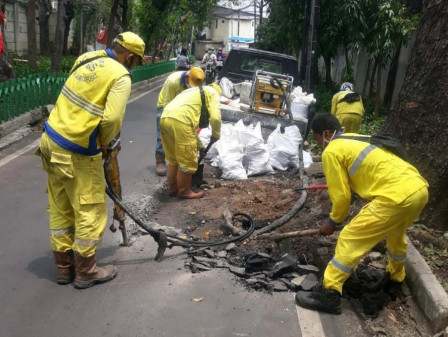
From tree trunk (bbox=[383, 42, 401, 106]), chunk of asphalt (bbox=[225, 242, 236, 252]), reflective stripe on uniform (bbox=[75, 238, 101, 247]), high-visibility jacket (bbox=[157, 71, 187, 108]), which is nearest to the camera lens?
reflective stripe on uniform (bbox=[75, 238, 101, 247])

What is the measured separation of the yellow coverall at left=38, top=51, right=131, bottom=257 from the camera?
11.5ft

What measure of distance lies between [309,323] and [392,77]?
36.3 ft

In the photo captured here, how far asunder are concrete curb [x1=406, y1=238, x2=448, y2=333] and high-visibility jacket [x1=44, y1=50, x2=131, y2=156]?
2569 millimetres

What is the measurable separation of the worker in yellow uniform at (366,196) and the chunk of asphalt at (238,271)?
0.58 metres

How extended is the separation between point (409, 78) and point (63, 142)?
3400mm

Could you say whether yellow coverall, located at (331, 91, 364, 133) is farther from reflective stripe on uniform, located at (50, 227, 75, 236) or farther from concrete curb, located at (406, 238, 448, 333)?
reflective stripe on uniform, located at (50, 227, 75, 236)

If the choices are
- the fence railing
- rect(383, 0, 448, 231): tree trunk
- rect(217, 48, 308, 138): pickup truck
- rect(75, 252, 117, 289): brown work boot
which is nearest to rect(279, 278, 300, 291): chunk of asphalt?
rect(75, 252, 117, 289): brown work boot

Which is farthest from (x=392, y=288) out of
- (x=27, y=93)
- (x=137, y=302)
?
(x=27, y=93)

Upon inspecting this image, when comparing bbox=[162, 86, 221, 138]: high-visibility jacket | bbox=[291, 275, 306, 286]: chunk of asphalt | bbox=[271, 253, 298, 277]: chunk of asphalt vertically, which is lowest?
bbox=[291, 275, 306, 286]: chunk of asphalt

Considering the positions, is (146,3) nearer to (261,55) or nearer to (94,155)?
(261,55)

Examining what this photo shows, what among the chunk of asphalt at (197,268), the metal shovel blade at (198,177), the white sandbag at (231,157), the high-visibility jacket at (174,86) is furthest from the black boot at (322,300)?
the high-visibility jacket at (174,86)

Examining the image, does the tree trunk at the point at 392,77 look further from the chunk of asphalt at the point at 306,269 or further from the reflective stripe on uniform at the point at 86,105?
the reflective stripe on uniform at the point at 86,105

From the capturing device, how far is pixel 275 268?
13.4ft

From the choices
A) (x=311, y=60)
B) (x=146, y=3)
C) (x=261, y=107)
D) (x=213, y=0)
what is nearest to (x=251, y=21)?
(x=213, y=0)
